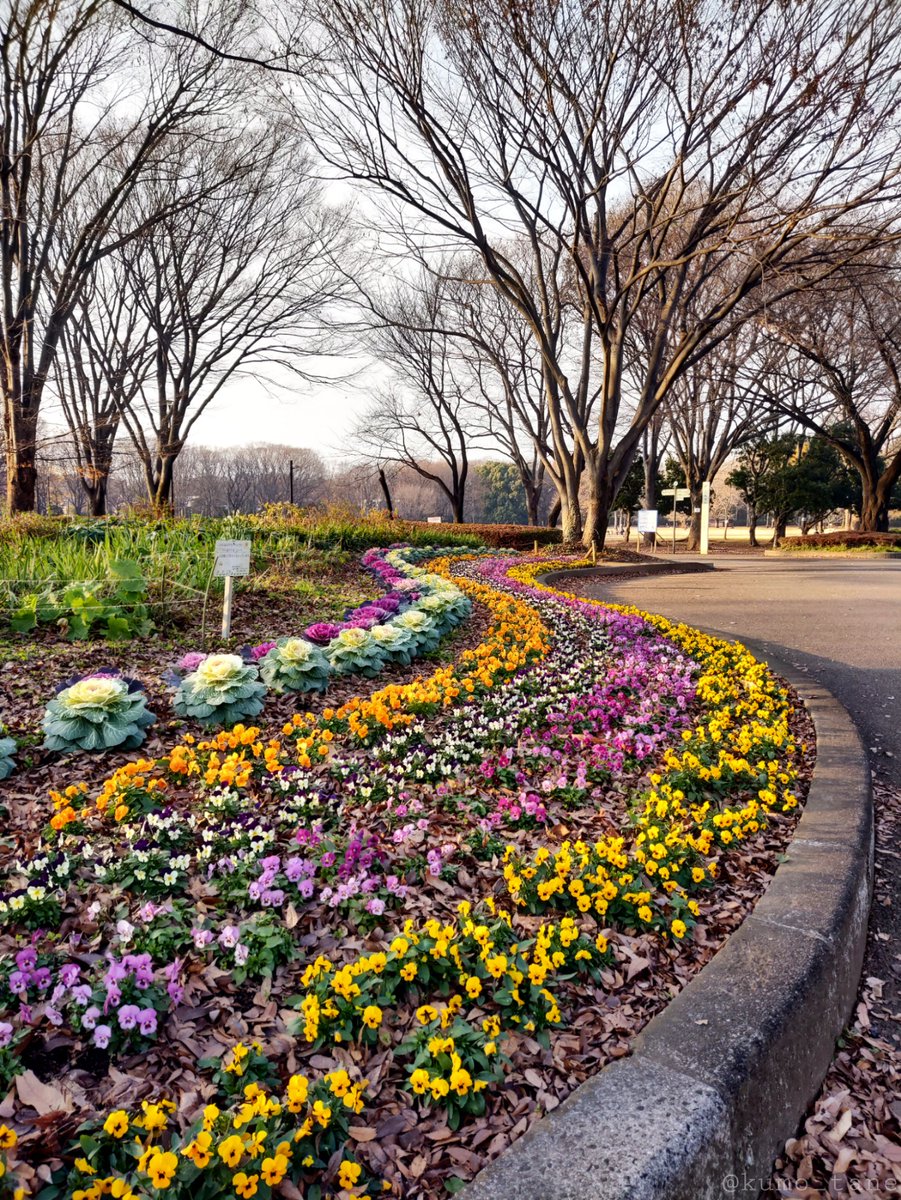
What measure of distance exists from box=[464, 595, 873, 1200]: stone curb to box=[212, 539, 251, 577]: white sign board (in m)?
3.14

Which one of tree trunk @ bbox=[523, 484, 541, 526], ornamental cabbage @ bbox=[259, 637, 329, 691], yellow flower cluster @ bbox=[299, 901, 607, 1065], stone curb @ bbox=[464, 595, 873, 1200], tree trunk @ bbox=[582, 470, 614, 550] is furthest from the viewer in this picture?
tree trunk @ bbox=[523, 484, 541, 526]

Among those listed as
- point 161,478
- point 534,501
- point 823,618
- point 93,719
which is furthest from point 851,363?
point 93,719

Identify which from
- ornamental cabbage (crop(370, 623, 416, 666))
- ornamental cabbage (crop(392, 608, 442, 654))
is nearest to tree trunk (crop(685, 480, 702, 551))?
ornamental cabbage (crop(392, 608, 442, 654))

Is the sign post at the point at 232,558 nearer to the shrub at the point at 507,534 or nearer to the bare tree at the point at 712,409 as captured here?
the shrub at the point at 507,534

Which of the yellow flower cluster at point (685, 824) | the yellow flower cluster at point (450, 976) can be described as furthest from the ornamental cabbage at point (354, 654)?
the yellow flower cluster at point (450, 976)

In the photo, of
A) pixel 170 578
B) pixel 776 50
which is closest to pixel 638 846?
pixel 170 578

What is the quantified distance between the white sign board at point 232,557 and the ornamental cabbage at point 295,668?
638mm

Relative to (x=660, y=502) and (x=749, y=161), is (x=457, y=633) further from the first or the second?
(x=660, y=502)

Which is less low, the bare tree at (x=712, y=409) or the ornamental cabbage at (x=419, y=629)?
the bare tree at (x=712, y=409)

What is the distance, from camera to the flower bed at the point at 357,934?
1.21 m

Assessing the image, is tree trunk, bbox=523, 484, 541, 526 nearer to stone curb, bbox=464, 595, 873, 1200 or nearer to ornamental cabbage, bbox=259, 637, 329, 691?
ornamental cabbage, bbox=259, 637, 329, 691

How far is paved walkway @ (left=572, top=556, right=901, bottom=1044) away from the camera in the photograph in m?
2.25

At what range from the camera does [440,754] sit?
284 cm

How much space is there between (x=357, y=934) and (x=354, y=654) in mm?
2255
